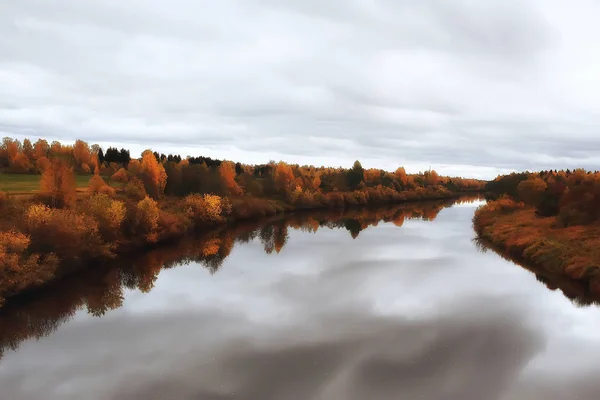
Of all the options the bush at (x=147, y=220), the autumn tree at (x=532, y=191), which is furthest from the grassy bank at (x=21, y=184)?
the autumn tree at (x=532, y=191)

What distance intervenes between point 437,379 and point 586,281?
2618 cm

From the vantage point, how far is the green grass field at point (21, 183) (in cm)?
5612

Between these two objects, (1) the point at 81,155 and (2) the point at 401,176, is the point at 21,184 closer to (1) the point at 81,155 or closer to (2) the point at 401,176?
(1) the point at 81,155

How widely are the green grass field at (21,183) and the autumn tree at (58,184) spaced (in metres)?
12.5

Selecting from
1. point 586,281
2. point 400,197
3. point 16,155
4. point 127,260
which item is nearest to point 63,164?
point 127,260

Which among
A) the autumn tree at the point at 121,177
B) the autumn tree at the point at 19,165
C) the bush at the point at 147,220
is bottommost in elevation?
the bush at the point at 147,220

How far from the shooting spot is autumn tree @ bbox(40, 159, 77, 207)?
44781mm

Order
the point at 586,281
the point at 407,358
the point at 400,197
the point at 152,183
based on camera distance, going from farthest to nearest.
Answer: the point at 400,197 → the point at 152,183 → the point at 586,281 → the point at 407,358

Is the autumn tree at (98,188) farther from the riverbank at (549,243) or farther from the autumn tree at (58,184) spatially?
the riverbank at (549,243)

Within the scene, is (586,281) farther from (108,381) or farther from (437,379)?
(108,381)

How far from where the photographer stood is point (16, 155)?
277 feet

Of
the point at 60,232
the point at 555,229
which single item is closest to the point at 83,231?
the point at 60,232

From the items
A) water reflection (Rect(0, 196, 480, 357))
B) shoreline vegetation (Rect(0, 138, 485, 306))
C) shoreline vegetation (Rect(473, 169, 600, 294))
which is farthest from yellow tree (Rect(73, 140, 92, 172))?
shoreline vegetation (Rect(473, 169, 600, 294))

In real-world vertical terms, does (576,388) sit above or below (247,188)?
below
